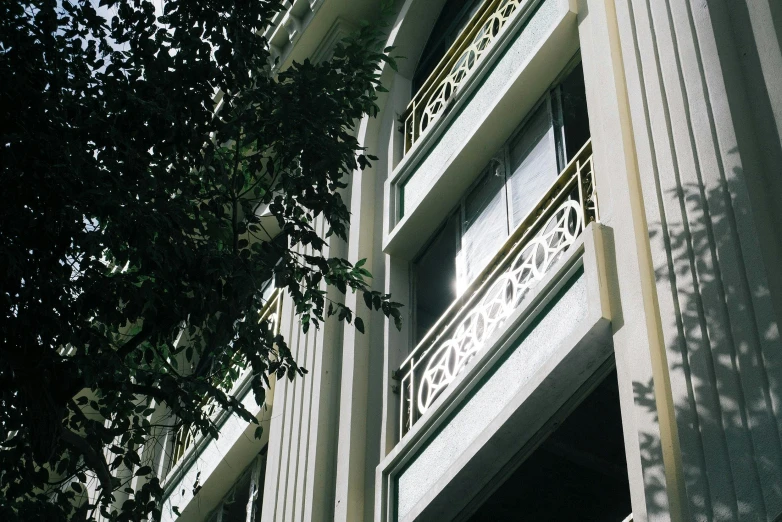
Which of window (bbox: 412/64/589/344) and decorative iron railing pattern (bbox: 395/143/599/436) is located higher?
window (bbox: 412/64/589/344)

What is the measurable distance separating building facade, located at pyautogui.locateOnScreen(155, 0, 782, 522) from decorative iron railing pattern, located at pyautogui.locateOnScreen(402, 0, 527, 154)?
3cm

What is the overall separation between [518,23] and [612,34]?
1.82m

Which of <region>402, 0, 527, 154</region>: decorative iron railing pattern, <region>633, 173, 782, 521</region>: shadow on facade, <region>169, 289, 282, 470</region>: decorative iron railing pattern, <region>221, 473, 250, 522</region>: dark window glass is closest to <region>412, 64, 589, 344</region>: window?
<region>402, 0, 527, 154</region>: decorative iron railing pattern

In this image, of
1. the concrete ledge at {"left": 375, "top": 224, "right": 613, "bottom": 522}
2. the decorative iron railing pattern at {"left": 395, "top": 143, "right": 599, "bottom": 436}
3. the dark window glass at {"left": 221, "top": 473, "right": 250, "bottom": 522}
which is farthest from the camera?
the dark window glass at {"left": 221, "top": 473, "right": 250, "bottom": 522}

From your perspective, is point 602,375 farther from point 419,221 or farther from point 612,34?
point 419,221

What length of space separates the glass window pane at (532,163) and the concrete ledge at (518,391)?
4.09 ft

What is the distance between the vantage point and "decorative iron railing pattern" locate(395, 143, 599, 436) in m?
7.37

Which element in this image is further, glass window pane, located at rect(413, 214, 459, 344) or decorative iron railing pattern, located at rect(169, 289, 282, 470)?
decorative iron railing pattern, located at rect(169, 289, 282, 470)

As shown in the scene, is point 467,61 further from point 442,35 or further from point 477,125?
point 442,35

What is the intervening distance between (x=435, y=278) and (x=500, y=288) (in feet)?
5.55

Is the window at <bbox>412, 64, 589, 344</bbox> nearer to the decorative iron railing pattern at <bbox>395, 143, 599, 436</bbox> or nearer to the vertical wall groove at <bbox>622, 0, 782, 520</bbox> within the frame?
the decorative iron railing pattern at <bbox>395, 143, 599, 436</bbox>

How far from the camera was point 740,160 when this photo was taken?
18.4 ft

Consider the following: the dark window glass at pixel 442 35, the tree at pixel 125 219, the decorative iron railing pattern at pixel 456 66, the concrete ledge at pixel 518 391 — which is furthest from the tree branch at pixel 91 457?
the dark window glass at pixel 442 35

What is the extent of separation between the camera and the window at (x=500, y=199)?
8.32 meters
